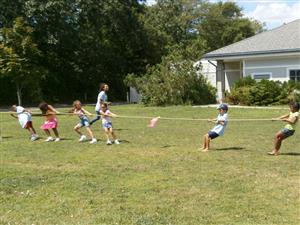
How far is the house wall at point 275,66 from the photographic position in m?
30.0

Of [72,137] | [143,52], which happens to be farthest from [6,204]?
[143,52]

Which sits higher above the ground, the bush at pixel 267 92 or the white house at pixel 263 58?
the white house at pixel 263 58

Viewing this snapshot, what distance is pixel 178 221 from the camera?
6207 mm

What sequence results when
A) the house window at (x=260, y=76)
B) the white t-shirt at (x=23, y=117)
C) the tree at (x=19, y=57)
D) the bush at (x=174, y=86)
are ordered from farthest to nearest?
1. the house window at (x=260, y=76)
2. the bush at (x=174, y=86)
3. the tree at (x=19, y=57)
4. the white t-shirt at (x=23, y=117)

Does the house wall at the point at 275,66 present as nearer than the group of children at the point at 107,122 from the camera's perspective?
No

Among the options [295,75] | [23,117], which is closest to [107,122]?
[23,117]

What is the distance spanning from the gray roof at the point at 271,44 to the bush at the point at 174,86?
2253mm

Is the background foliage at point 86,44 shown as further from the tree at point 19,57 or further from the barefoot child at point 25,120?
the barefoot child at point 25,120

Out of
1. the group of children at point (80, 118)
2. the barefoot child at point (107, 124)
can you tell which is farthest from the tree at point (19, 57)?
the barefoot child at point (107, 124)

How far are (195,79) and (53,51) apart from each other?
50.1ft

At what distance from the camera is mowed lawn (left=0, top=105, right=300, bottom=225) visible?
6.50 metres

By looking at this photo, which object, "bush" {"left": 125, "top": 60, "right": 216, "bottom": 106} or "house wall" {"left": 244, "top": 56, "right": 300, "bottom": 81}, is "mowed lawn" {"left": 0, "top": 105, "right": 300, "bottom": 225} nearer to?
"bush" {"left": 125, "top": 60, "right": 216, "bottom": 106}

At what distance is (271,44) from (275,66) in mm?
1543

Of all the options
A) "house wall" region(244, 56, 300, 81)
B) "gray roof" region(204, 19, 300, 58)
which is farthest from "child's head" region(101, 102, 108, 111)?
"house wall" region(244, 56, 300, 81)
